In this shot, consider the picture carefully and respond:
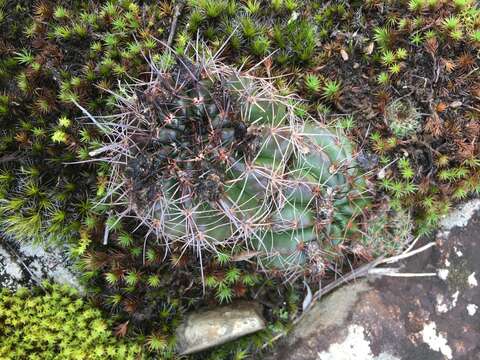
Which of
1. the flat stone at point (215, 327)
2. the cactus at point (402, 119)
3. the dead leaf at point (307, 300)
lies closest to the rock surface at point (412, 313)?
the dead leaf at point (307, 300)

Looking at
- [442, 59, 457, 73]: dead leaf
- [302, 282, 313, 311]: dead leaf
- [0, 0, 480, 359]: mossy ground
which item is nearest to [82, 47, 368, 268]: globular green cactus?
[0, 0, 480, 359]: mossy ground

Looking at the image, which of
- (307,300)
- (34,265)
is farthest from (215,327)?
(34,265)

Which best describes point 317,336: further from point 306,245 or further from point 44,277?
point 44,277

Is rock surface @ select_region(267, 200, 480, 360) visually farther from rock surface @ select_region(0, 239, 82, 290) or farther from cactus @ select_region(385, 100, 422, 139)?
rock surface @ select_region(0, 239, 82, 290)

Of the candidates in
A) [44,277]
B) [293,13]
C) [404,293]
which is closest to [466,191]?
[404,293]

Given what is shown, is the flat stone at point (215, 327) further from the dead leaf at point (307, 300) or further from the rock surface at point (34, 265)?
the rock surface at point (34, 265)
